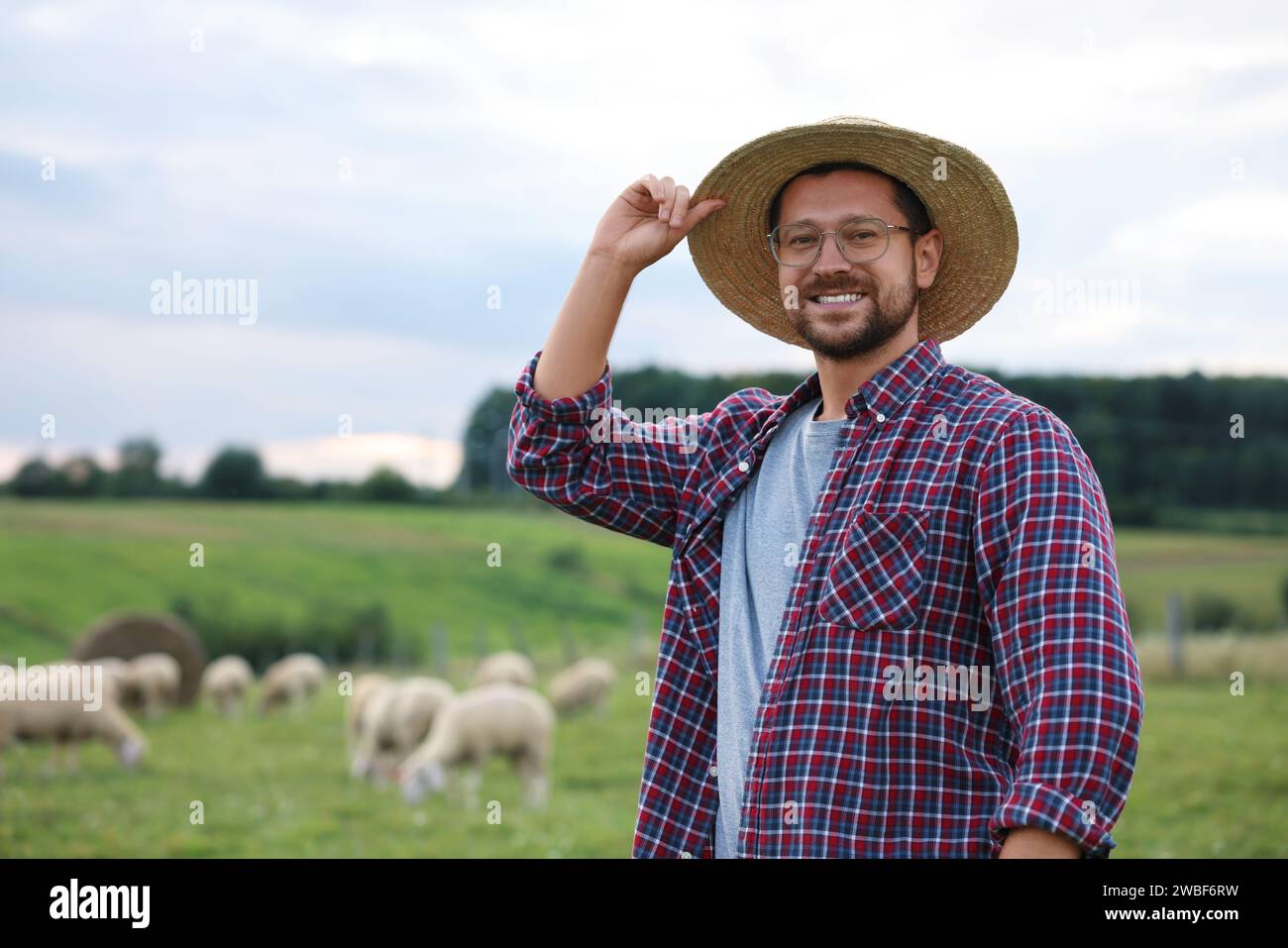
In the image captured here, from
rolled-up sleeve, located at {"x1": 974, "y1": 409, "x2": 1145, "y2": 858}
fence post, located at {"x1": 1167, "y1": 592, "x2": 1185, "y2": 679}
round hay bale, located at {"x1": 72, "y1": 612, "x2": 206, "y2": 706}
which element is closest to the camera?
rolled-up sleeve, located at {"x1": 974, "y1": 409, "x2": 1145, "y2": 858}

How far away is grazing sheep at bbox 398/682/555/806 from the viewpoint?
12.0 meters

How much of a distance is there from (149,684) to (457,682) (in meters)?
6.58

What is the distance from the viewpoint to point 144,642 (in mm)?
20062

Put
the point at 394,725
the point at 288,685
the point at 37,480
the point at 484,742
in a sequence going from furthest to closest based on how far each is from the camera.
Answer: the point at 37,480 → the point at 288,685 → the point at 394,725 → the point at 484,742

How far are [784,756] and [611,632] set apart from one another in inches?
1139

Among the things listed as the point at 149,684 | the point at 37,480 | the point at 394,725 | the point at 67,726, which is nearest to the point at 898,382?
the point at 394,725

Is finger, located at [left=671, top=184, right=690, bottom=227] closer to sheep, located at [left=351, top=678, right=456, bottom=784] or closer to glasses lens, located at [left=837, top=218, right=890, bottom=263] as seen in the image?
glasses lens, located at [left=837, top=218, right=890, bottom=263]

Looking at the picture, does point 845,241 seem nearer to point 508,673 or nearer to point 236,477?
point 508,673

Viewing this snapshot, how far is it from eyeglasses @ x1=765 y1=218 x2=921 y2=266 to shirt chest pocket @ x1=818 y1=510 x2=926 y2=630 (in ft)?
1.88

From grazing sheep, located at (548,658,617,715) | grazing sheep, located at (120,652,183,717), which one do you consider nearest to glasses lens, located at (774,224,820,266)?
grazing sheep, located at (548,658,617,715)

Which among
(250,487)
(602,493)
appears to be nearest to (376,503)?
(250,487)

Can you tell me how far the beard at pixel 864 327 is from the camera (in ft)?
8.45
